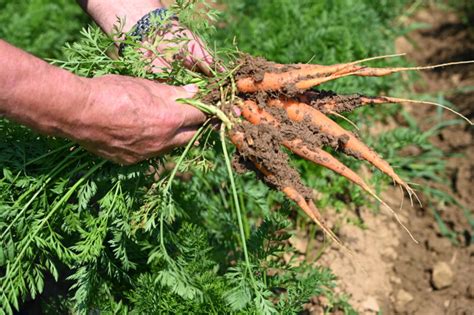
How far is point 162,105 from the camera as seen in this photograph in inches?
87.5

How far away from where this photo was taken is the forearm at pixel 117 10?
2662 mm

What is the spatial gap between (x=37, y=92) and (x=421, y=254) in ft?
8.03

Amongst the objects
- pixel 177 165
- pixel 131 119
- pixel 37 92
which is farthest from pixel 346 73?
pixel 37 92

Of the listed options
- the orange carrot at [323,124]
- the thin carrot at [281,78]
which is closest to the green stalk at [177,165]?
the thin carrot at [281,78]

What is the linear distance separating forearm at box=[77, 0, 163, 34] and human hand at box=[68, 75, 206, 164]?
497 millimetres

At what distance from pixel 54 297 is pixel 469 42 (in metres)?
3.84

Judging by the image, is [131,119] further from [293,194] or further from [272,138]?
[293,194]

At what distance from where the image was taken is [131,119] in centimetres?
212

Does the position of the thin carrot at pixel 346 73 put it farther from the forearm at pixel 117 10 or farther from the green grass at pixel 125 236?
the forearm at pixel 117 10

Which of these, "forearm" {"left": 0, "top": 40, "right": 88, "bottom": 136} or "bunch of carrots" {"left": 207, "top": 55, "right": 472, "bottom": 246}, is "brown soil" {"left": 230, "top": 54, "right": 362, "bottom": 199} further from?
"forearm" {"left": 0, "top": 40, "right": 88, "bottom": 136}

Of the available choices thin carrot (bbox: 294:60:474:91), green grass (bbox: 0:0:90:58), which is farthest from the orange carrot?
green grass (bbox: 0:0:90:58)

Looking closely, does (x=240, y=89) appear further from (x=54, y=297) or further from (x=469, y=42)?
(x=469, y=42)

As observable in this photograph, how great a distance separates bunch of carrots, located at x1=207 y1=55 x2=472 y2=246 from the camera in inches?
95.0

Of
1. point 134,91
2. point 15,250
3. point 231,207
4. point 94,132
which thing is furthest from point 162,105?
point 231,207
